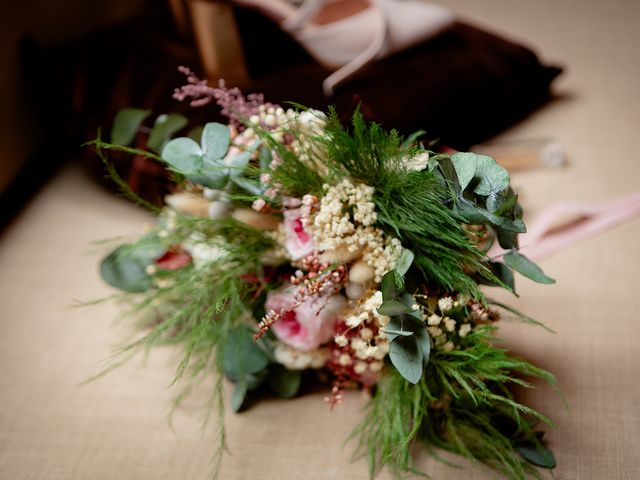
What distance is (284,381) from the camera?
72 cm

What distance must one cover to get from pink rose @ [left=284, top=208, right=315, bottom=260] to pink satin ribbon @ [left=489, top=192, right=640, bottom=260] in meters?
0.39

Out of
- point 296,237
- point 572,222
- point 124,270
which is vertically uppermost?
point 296,237

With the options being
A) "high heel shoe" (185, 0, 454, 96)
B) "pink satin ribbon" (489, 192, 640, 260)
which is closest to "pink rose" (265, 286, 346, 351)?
"pink satin ribbon" (489, 192, 640, 260)

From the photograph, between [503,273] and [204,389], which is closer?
[503,273]

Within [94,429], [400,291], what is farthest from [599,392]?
[94,429]

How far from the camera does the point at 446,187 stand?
57cm

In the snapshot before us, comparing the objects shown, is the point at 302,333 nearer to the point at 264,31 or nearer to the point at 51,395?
the point at 51,395

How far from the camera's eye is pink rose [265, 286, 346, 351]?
2.04 feet

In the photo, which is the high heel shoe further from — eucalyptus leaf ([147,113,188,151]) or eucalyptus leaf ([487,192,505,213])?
eucalyptus leaf ([487,192,505,213])

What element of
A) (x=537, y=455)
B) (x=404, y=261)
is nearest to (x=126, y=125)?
(x=404, y=261)

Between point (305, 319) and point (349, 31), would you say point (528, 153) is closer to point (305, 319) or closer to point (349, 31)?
point (349, 31)

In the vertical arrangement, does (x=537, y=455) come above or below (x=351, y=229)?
below

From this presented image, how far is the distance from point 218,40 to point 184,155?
1.53 feet

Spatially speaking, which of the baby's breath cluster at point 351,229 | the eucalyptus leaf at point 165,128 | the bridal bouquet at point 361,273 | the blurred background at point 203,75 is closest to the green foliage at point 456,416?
the bridal bouquet at point 361,273
